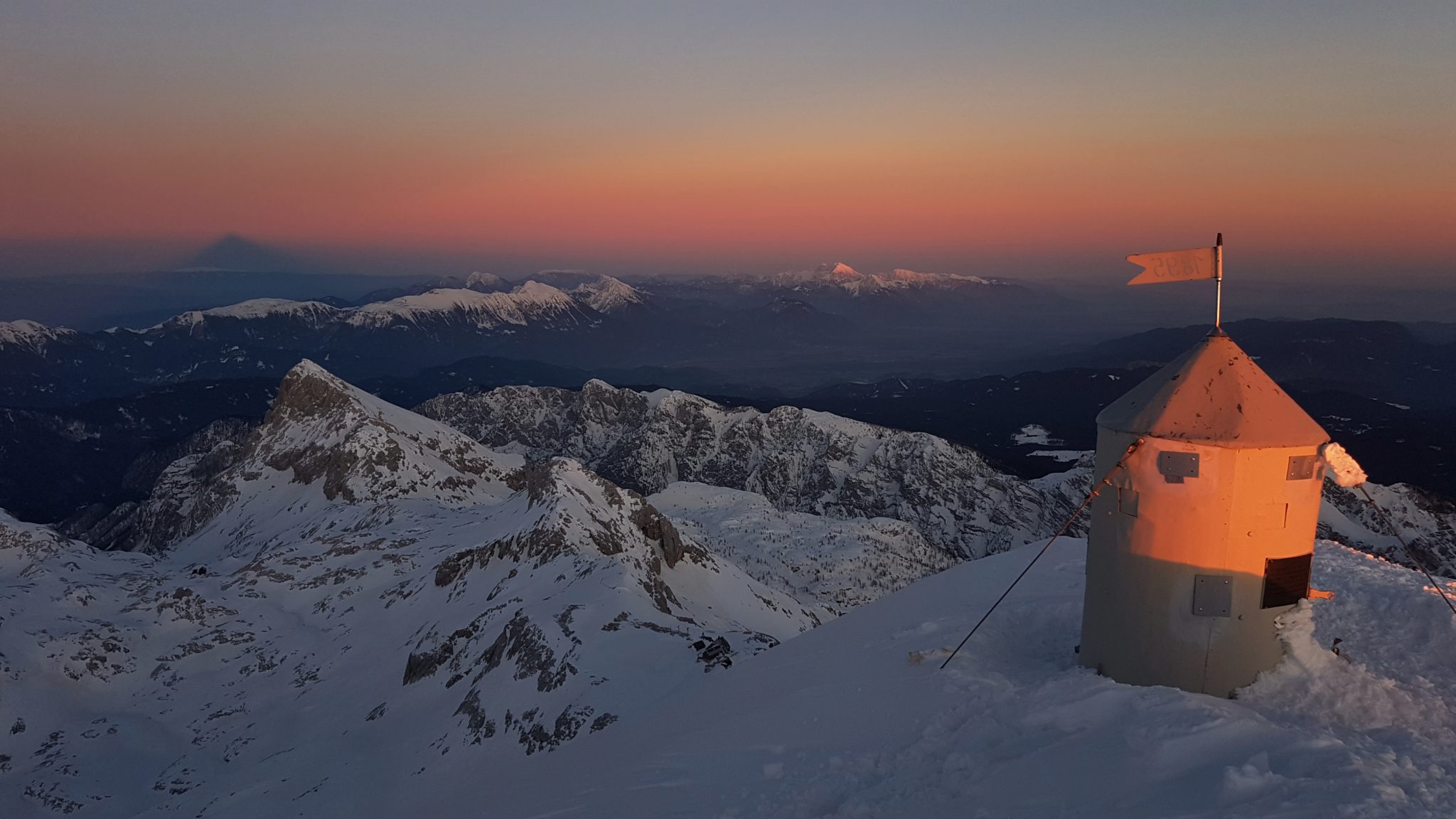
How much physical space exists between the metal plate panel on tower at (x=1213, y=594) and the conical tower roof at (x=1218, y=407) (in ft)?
7.04

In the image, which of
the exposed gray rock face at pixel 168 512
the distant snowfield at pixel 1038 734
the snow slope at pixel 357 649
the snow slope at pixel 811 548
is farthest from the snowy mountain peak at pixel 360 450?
the distant snowfield at pixel 1038 734

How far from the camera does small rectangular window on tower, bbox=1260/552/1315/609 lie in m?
11.7

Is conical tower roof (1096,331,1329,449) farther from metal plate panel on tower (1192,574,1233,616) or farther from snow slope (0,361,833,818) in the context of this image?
snow slope (0,361,833,818)

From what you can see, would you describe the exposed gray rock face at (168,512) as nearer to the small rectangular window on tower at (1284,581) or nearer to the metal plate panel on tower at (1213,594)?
the metal plate panel on tower at (1213,594)

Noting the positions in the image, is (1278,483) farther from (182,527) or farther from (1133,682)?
(182,527)

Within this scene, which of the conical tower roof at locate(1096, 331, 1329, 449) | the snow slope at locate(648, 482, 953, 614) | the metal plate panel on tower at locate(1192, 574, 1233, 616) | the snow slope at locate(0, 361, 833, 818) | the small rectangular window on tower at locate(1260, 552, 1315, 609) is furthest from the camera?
the snow slope at locate(648, 482, 953, 614)

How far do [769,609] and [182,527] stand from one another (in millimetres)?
128006

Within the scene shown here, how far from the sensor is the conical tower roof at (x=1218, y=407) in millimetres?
11414

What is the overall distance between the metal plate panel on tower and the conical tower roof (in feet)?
7.04

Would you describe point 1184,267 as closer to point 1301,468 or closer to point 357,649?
point 1301,468

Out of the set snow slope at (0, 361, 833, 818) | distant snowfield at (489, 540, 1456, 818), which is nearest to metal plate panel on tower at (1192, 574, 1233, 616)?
distant snowfield at (489, 540, 1456, 818)

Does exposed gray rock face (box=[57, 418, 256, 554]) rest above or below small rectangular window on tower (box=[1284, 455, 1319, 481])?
below

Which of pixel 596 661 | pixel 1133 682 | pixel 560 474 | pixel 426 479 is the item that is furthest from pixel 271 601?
pixel 1133 682

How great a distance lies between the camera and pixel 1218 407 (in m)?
11.8
